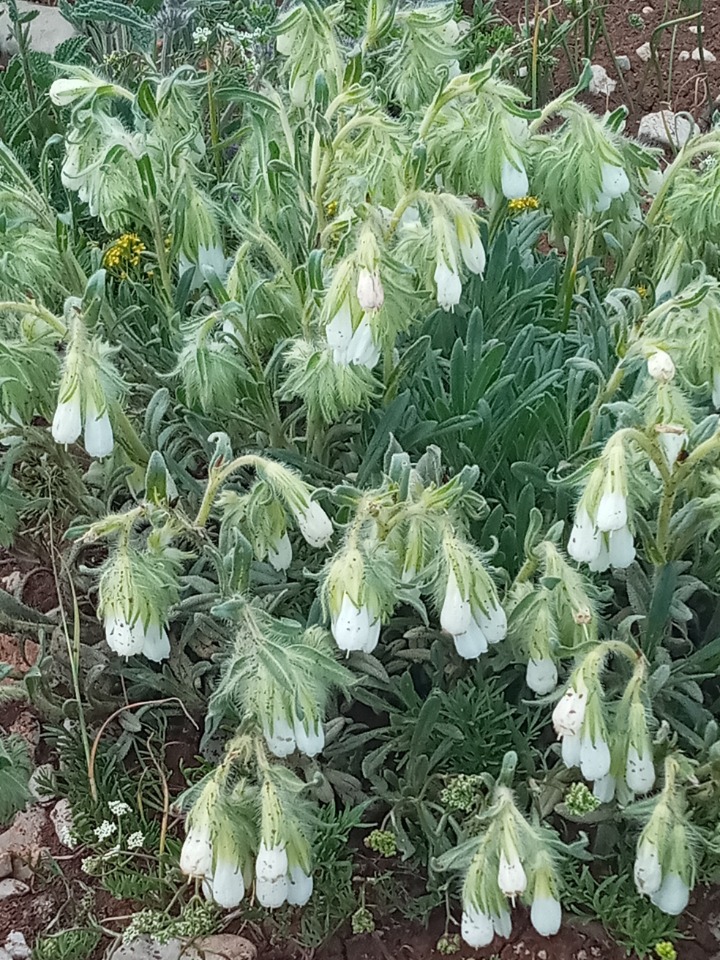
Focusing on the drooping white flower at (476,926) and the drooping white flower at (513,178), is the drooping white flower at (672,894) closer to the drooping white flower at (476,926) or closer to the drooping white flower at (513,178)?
the drooping white flower at (476,926)

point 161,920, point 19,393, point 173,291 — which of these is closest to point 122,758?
point 161,920

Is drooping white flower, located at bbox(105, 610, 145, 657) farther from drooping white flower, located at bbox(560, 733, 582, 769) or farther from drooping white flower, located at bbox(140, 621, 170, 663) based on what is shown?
drooping white flower, located at bbox(560, 733, 582, 769)

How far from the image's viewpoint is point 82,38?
302 centimetres

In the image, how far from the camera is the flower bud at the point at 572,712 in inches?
52.9

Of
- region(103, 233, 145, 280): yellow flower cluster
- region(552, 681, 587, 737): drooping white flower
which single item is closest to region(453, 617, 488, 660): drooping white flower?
region(552, 681, 587, 737): drooping white flower

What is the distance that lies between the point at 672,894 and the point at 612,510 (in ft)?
1.86

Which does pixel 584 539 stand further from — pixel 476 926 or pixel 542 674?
pixel 476 926

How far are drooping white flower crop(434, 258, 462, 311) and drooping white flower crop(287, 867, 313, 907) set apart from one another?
0.81 meters

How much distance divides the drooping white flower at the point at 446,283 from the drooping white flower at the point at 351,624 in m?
0.49

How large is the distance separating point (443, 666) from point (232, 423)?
588 mm

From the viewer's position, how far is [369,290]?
1.41 meters

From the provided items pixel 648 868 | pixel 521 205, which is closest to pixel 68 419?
pixel 648 868

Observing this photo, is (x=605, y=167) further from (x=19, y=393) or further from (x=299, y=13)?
(x=19, y=393)

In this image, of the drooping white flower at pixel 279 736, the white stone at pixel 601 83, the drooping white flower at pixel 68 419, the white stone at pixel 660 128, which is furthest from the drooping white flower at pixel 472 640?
the white stone at pixel 601 83
